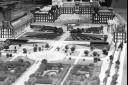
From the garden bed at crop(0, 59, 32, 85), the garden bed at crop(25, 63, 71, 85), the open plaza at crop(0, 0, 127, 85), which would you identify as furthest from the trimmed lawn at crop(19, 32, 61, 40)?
the garden bed at crop(25, 63, 71, 85)

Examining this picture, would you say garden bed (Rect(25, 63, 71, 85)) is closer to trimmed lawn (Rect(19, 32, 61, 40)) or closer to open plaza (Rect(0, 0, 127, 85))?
open plaza (Rect(0, 0, 127, 85))

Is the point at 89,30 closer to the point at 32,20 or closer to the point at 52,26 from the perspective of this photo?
the point at 52,26

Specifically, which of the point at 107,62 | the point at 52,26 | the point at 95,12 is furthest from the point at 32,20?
the point at 107,62

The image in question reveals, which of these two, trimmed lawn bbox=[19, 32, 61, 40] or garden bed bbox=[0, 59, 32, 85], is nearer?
garden bed bbox=[0, 59, 32, 85]

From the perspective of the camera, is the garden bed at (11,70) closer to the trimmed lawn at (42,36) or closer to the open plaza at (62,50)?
the open plaza at (62,50)

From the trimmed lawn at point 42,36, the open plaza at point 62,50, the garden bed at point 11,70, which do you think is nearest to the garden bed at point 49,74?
the open plaza at point 62,50

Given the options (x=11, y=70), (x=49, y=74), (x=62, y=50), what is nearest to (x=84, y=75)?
(x=49, y=74)

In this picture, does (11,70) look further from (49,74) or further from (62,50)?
(62,50)

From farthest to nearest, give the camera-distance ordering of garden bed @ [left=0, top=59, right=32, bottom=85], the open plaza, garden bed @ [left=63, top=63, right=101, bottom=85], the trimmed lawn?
the trimmed lawn → the open plaza → garden bed @ [left=0, top=59, right=32, bottom=85] → garden bed @ [left=63, top=63, right=101, bottom=85]

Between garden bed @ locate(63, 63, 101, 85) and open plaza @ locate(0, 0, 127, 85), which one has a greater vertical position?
open plaza @ locate(0, 0, 127, 85)
